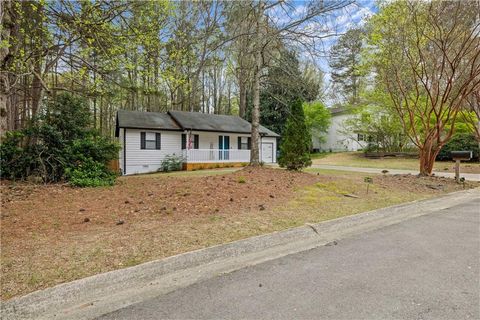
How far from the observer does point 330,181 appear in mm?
9016

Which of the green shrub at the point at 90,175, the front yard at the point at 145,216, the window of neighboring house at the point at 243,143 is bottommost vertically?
the front yard at the point at 145,216

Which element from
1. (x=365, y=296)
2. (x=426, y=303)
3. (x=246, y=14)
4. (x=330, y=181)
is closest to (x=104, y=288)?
(x=365, y=296)

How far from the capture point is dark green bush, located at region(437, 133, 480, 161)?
19752mm

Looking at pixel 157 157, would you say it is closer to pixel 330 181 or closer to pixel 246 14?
pixel 246 14

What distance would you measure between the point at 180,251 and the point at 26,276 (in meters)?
1.52

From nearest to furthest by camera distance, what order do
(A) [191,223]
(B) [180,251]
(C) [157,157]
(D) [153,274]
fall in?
(D) [153,274] < (B) [180,251] < (A) [191,223] < (C) [157,157]

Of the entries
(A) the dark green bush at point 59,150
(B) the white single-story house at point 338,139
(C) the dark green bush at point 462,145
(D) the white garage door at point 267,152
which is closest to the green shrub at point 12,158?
(A) the dark green bush at point 59,150

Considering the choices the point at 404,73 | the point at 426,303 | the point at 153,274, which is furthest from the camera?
the point at 404,73

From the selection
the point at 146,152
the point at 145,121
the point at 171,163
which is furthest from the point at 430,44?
the point at 145,121

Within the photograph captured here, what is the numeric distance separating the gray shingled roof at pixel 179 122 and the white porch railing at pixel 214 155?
1.53m

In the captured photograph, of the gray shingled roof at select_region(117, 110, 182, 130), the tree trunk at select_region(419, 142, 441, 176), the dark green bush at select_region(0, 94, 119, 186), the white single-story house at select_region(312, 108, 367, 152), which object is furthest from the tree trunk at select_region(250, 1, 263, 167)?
the white single-story house at select_region(312, 108, 367, 152)

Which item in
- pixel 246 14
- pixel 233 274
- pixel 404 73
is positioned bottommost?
pixel 233 274

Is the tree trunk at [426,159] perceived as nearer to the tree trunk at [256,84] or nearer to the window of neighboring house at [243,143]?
the tree trunk at [256,84]

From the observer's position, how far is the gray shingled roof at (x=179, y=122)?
17.6 metres
